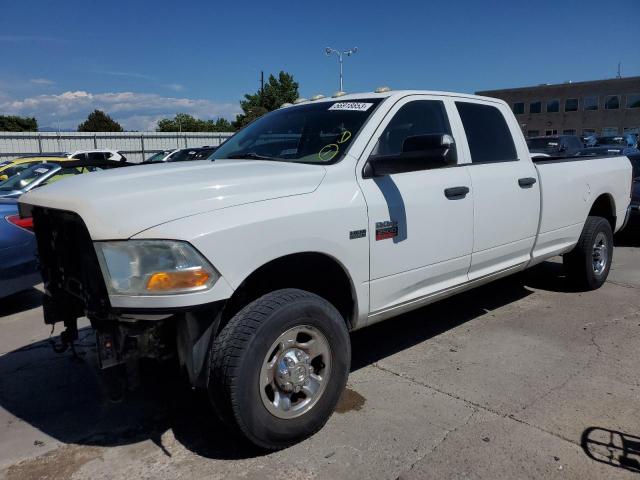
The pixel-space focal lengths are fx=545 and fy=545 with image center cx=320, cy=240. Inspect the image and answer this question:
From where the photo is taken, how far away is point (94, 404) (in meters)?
3.61

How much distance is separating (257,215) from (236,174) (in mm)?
433

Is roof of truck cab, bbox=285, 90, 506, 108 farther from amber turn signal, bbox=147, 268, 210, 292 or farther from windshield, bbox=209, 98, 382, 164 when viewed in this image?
amber turn signal, bbox=147, 268, 210, 292

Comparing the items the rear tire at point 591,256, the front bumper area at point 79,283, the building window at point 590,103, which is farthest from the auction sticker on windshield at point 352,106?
the building window at point 590,103

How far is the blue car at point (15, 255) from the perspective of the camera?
17.3ft

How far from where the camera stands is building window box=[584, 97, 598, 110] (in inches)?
2293

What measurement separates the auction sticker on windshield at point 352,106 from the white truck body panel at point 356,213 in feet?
0.36

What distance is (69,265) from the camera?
301 centimetres

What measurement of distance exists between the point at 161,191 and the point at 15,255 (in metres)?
3.43

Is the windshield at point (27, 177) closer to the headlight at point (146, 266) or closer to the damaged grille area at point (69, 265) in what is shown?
the damaged grille area at point (69, 265)

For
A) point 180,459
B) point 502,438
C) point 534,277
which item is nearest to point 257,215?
point 180,459

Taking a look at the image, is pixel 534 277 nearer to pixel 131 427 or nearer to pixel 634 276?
pixel 634 276

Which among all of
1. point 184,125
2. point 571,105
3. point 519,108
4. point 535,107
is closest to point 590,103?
point 571,105

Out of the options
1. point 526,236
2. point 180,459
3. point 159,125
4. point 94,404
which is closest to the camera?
point 180,459

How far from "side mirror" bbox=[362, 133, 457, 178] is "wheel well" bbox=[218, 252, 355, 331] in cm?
62
